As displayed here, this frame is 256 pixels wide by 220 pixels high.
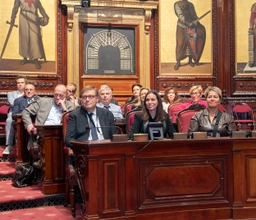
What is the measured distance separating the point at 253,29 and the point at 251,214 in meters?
6.07

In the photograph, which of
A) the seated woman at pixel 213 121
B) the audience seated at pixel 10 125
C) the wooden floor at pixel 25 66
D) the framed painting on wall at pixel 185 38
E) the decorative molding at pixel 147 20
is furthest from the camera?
the framed painting on wall at pixel 185 38

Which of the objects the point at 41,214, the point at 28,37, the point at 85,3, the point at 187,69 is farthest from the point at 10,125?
the point at 187,69

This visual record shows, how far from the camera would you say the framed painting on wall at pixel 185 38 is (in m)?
8.83

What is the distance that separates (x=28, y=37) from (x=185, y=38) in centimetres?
313

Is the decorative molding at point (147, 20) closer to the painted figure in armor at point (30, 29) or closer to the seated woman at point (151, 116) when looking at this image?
the painted figure in armor at point (30, 29)

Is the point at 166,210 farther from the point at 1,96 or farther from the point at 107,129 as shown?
the point at 1,96

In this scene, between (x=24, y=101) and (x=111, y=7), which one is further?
(x=111, y=7)

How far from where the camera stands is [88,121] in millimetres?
4098

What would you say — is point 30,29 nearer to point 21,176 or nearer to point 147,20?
point 147,20

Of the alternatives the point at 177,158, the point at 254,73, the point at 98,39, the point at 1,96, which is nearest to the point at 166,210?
the point at 177,158

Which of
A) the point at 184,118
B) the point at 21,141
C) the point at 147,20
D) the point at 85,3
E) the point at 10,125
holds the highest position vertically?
the point at 85,3

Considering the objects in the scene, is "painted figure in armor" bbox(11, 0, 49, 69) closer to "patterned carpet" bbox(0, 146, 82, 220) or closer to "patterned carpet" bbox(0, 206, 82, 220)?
"patterned carpet" bbox(0, 146, 82, 220)

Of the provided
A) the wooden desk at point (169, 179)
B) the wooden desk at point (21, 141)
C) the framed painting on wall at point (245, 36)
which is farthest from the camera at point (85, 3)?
the wooden desk at point (169, 179)

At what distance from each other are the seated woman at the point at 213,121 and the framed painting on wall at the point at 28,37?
433cm
